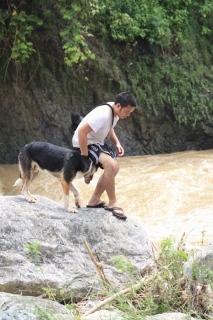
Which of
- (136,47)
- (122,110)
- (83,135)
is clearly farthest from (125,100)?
(136,47)

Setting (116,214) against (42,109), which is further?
(42,109)

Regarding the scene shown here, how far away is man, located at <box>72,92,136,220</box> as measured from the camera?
615 centimetres

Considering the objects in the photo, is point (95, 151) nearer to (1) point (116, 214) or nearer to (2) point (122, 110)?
(2) point (122, 110)

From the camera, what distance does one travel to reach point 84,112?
13.8 m

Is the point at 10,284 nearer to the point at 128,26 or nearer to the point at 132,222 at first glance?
the point at 132,222

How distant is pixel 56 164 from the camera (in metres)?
6.34

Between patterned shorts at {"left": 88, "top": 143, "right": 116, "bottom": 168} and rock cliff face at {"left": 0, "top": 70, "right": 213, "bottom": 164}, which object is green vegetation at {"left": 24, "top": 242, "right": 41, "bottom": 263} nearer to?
patterned shorts at {"left": 88, "top": 143, "right": 116, "bottom": 168}

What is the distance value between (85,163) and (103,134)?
0.35 m

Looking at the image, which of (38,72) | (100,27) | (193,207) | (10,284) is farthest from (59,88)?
(10,284)

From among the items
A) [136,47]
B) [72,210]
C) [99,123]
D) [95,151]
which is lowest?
[72,210]

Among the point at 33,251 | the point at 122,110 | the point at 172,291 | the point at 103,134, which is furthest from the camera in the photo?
the point at 103,134

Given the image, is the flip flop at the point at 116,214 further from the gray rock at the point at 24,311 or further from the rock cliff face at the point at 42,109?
the rock cliff face at the point at 42,109

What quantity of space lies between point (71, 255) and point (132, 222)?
831mm

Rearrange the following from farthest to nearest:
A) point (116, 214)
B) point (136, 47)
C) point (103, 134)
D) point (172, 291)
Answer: point (136, 47)
point (116, 214)
point (103, 134)
point (172, 291)
